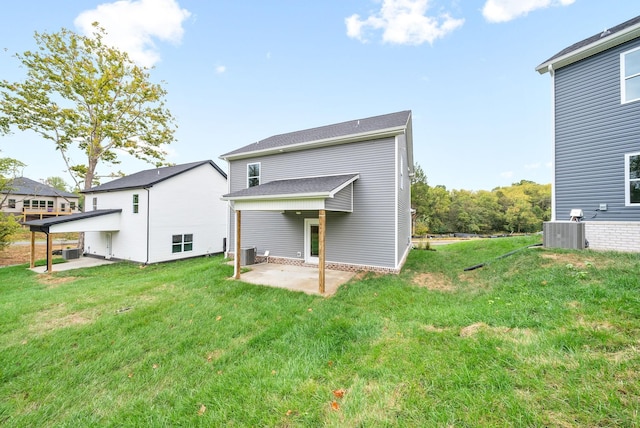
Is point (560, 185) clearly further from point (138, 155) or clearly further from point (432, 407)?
point (138, 155)

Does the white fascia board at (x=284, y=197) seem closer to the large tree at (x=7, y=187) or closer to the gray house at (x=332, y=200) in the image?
the gray house at (x=332, y=200)

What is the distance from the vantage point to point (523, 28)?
1120cm

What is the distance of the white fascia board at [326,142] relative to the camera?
815cm

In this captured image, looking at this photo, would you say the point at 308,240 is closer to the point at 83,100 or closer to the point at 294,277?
the point at 294,277

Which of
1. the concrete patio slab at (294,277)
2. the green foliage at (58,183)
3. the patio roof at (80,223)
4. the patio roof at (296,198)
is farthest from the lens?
the green foliage at (58,183)

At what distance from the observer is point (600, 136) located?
7152 millimetres

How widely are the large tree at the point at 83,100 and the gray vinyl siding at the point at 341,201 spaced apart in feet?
58.8

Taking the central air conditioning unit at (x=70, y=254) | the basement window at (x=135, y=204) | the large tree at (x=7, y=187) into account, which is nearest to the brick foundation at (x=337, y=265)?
the basement window at (x=135, y=204)

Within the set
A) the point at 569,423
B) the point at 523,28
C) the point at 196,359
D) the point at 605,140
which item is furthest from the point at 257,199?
the point at 523,28

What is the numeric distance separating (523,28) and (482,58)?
8.82 ft

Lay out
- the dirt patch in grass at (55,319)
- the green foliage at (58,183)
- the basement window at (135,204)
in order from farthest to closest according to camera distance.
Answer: the green foliage at (58,183) → the basement window at (135,204) → the dirt patch in grass at (55,319)

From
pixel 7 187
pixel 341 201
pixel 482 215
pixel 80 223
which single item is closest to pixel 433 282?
pixel 341 201

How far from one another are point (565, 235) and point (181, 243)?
17.5 m

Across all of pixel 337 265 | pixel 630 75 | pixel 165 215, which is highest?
pixel 630 75
